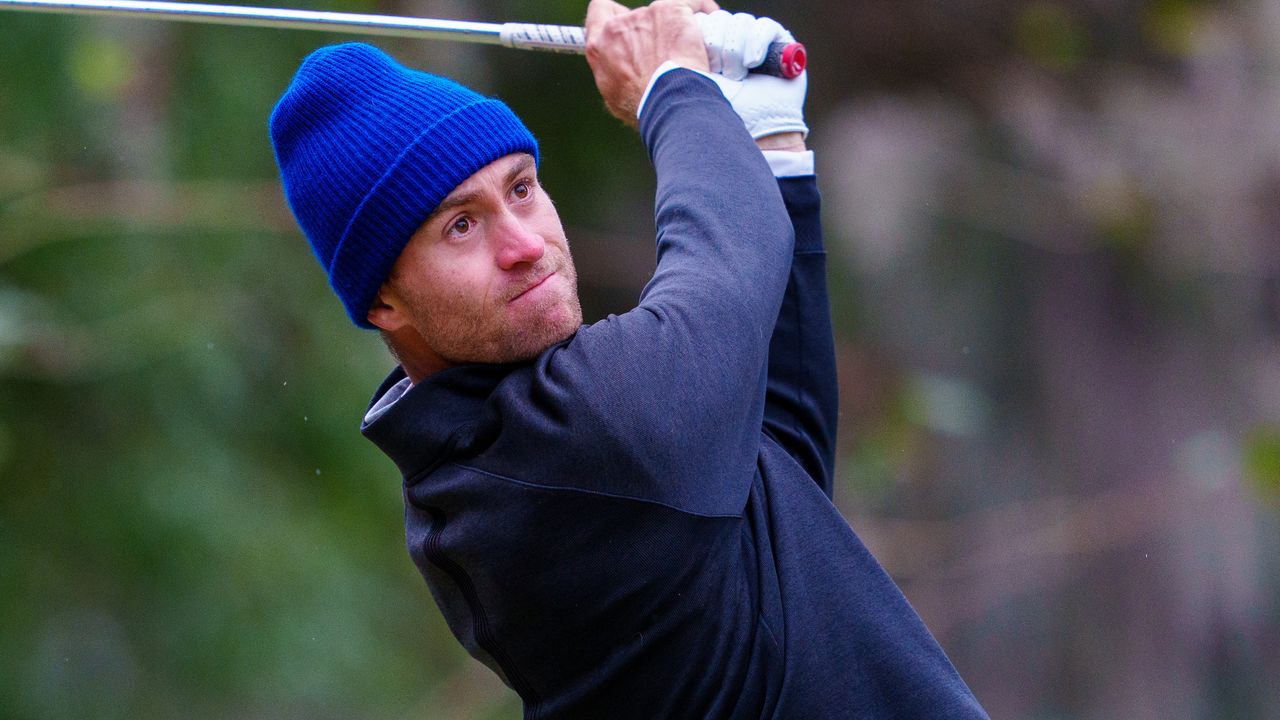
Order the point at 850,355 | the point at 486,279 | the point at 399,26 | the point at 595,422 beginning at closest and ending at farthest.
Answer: the point at 595,422, the point at 486,279, the point at 399,26, the point at 850,355

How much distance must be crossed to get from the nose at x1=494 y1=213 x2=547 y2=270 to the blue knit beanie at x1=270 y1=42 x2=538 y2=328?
2.4 inches

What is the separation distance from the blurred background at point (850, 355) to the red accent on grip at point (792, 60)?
109 inches

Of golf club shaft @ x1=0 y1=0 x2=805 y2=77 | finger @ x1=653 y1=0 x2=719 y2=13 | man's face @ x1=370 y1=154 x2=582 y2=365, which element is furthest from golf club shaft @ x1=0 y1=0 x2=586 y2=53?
man's face @ x1=370 y1=154 x2=582 y2=365

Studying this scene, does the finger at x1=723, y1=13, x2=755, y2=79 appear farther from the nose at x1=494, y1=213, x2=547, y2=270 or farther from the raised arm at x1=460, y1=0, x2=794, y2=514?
the nose at x1=494, y1=213, x2=547, y2=270

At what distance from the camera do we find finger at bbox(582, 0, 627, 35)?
5.18 feet

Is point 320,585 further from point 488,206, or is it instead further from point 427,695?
point 488,206

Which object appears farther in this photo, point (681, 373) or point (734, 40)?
point (734, 40)

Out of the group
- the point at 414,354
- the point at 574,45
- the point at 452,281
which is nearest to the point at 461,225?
the point at 452,281

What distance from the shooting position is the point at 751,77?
63.0 inches

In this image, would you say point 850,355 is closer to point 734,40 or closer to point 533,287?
point 734,40

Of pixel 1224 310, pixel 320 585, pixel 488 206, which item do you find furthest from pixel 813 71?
pixel 488 206

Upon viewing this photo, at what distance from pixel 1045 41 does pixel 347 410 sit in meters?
2.41

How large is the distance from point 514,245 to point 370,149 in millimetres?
168

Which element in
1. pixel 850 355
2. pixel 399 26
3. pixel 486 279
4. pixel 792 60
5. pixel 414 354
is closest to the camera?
pixel 486 279
